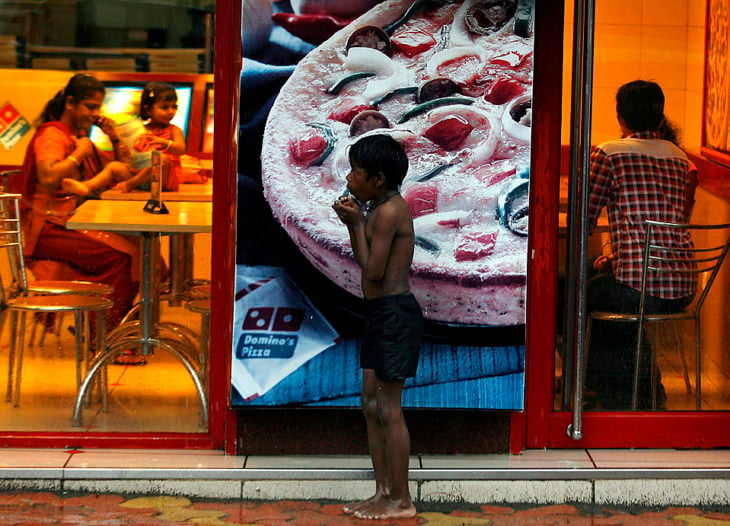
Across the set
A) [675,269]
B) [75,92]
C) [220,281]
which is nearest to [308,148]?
[220,281]

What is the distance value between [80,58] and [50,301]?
4.04ft

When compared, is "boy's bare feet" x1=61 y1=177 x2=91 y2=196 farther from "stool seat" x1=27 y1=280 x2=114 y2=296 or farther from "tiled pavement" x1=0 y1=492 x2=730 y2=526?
"tiled pavement" x1=0 y1=492 x2=730 y2=526

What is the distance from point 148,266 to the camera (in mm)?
6668

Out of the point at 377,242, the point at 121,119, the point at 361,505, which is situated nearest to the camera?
the point at 377,242

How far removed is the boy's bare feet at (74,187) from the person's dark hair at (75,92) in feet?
1.02

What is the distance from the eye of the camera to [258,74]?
6246mm

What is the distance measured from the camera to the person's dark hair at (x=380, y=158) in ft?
18.8

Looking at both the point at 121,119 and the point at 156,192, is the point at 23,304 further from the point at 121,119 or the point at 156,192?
the point at 121,119

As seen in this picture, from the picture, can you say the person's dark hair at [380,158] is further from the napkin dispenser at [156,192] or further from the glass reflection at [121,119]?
the napkin dispenser at [156,192]

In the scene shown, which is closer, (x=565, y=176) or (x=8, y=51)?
(x=8, y=51)

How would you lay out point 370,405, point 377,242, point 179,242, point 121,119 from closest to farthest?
point 377,242, point 370,405, point 121,119, point 179,242

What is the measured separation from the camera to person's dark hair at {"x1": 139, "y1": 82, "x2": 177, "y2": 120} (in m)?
6.48

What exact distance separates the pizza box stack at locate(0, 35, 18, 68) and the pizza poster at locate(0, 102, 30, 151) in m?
0.24

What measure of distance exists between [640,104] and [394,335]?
1.86 m
